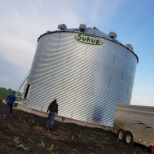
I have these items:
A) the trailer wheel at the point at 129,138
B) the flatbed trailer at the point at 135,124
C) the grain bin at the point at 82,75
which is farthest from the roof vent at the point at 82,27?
the trailer wheel at the point at 129,138

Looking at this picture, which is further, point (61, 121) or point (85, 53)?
point (85, 53)

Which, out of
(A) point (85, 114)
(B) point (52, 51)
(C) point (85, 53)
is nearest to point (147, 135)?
(A) point (85, 114)

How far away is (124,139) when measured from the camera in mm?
21844

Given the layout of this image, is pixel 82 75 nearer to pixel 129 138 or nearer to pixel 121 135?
pixel 121 135

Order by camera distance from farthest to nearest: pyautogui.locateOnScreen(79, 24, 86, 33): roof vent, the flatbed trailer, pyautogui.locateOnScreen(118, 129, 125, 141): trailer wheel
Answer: pyautogui.locateOnScreen(79, 24, 86, 33): roof vent
pyautogui.locateOnScreen(118, 129, 125, 141): trailer wheel
the flatbed trailer

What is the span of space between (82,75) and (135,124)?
9183 mm

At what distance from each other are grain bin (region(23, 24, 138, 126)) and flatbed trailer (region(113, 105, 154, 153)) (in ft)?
16.1

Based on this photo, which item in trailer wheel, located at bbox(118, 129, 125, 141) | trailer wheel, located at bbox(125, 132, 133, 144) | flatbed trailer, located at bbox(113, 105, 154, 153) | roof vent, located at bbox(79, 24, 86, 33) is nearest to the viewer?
flatbed trailer, located at bbox(113, 105, 154, 153)

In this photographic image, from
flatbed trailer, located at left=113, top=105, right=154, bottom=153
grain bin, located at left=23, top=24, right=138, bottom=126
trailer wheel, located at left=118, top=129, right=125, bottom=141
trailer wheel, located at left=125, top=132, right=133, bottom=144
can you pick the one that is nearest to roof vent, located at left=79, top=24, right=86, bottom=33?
grain bin, located at left=23, top=24, right=138, bottom=126

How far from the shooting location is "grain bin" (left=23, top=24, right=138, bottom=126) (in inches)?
1119

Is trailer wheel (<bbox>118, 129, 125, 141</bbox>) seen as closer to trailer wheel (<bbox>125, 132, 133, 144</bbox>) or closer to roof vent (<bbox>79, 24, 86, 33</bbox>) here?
A: trailer wheel (<bbox>125, 132, 133, 144</bbox>)

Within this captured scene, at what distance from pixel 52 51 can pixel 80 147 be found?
1621cm

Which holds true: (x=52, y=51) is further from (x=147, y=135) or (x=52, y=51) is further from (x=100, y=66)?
(x=147, y=135)

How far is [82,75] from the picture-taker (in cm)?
2855
